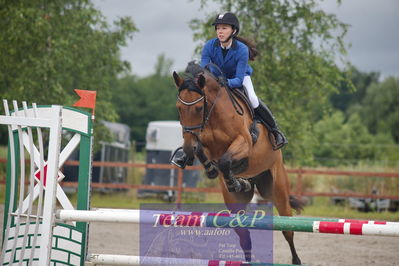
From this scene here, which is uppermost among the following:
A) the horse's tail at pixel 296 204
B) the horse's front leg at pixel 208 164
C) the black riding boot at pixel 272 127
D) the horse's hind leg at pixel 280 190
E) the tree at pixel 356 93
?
the tree at pixel 356 93

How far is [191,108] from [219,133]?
44cm

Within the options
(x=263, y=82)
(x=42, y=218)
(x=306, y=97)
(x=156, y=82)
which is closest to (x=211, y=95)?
(x=42, y=218)

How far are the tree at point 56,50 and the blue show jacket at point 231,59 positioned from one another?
19.1 feet

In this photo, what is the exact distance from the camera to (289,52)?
37.7ft

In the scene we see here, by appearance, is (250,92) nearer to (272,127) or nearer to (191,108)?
(272,127)

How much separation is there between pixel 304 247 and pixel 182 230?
3.39 meters

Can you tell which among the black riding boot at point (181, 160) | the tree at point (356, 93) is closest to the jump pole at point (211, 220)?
the black riding boot at point (181, 160)

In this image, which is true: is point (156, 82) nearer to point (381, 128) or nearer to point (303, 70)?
point (381, 128)

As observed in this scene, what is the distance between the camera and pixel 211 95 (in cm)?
461

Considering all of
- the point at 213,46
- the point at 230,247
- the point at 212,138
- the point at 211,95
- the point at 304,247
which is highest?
the point at 213,46

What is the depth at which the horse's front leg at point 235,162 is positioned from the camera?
4496 millimetres

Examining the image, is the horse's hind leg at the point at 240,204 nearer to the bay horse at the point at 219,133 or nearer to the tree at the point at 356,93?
the bay horse at the point at 219,133

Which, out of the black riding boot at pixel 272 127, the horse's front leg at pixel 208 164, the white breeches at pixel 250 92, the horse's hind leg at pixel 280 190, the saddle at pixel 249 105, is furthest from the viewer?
the horse's hind leg at pixel 280 190

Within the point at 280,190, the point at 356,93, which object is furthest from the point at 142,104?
the point at 280,190
